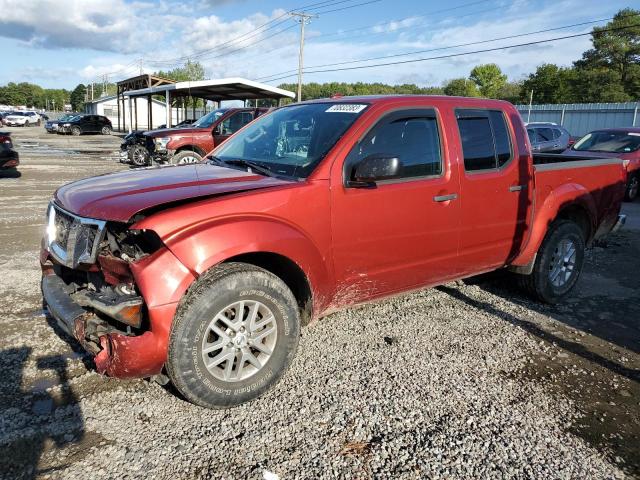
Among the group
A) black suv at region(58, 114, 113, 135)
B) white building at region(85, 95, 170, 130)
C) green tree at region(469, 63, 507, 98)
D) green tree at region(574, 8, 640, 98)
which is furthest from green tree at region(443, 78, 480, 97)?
black suv at region(58, 114, 113, 135)

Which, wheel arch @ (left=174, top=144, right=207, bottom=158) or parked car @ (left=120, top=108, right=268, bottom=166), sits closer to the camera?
parked car @ (left=120, top=108, right=268, bottom=166)

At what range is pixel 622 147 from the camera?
1264cm

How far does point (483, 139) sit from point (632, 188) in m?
10.4

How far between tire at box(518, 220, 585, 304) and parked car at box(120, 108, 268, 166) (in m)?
8.85

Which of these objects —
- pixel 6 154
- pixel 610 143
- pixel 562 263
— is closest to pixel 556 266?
pixel 562 263

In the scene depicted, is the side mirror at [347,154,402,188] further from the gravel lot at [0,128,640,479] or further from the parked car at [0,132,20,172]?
the parked car at [0,132,20,172]

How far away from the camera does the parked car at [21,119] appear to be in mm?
48534

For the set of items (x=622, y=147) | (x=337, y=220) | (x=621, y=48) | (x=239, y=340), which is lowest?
(x=239, y=340)

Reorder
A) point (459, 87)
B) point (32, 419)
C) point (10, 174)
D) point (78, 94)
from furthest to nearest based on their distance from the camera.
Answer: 1. point (78, 94)
2. point (459, 87)
3. point (10, 174)
4. point (32, 419)

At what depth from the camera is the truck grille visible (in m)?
3.00

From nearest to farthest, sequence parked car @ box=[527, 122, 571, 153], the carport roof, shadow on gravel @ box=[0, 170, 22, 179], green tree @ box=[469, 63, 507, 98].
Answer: shadow on gravel @ box=[0, 170, 22, 179] → parked car @ box=[527, 122, 571, 153] → the carport roof → green tree @ box=[469, 63, 507, 98]

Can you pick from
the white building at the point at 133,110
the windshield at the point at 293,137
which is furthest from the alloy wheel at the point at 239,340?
the white building at the point at 133,110

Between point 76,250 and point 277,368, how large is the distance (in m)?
1.44

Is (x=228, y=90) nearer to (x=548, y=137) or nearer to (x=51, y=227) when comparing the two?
(x=548, y=137)
